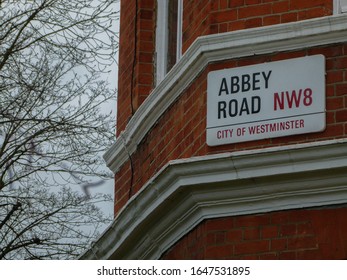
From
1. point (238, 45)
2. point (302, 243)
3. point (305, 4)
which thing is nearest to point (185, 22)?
point (238, 45)

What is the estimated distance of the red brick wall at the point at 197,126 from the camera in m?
11.3

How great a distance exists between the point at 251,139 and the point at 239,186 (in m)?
0.40

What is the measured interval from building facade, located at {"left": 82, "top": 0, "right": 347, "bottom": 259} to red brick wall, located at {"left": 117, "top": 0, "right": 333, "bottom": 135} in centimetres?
1

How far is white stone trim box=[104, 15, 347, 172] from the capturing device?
11453 mm

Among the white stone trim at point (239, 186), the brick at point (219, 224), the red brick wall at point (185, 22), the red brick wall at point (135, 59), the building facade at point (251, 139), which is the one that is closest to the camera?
the white stone trim at point (239, 186)

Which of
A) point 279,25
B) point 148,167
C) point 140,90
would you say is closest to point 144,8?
point 140,90

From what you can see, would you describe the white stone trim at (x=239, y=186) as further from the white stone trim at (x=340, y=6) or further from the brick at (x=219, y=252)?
the white stone trim at (x=340, y=6)

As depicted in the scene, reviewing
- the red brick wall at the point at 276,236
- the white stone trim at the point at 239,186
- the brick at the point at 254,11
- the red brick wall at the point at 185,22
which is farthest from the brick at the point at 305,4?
the red brick wall at the point at 276,236

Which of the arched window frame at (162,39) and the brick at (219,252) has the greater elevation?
the arched window frame at (162,39)

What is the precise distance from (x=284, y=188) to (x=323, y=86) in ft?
2.88

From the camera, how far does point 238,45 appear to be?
1178 cm

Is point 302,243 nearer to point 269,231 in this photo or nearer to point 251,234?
point 269,231

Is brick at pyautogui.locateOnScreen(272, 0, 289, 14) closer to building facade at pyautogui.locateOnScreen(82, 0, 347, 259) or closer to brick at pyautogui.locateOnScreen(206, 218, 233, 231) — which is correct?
building facade at pyautogui.locateOnScreen(82, 0, 347, 259)

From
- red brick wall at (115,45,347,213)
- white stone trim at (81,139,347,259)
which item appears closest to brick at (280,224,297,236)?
white stone trim at (81,139,347,259)
